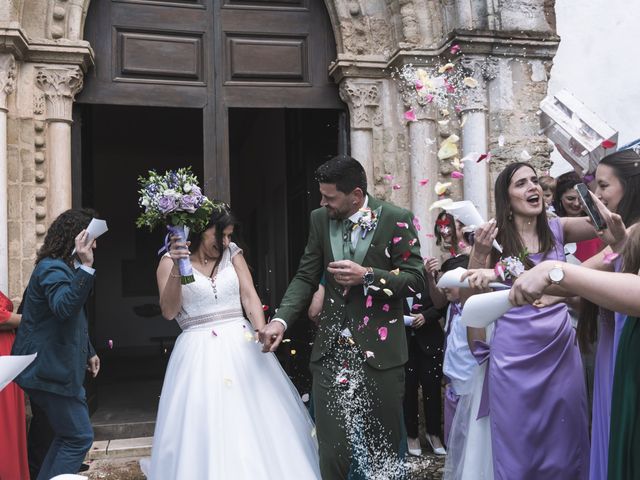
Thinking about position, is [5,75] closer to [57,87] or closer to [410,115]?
[57,87]

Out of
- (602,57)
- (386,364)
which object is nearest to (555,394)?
(386,364)

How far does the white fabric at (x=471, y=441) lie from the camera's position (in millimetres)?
3848

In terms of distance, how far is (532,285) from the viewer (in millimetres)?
2199

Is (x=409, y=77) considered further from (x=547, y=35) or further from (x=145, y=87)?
(x=145, y=87)

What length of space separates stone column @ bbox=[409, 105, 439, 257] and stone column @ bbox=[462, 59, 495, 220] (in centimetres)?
33

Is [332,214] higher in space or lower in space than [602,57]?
lower

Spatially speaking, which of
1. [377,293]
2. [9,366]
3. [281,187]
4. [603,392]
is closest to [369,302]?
[377,293]

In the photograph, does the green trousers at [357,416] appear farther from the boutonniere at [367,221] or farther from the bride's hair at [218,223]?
the bride's hair at [218,223]

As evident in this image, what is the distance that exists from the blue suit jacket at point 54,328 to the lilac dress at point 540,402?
98.1 inches

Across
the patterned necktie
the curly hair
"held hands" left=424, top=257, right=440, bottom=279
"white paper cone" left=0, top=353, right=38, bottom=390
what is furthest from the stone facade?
"white paper cone" left=0, top=353, right=38, bottom=390

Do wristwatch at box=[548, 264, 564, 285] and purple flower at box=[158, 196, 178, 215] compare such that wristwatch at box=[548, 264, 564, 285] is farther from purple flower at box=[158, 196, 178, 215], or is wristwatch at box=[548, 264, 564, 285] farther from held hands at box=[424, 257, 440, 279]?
held hands at box=[424, 257, 440, 279]

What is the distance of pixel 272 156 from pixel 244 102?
15.5ft

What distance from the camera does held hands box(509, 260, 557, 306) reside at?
7.15 ft

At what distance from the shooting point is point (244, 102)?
6.63m
